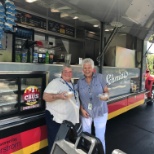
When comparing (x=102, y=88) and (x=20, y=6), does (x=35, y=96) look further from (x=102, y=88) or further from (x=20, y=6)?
(x=20, y=6)

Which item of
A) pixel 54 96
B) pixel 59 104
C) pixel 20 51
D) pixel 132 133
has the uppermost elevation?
pixel 20 51

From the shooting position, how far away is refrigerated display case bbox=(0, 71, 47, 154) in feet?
7.57

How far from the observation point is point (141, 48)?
5859 millimetres

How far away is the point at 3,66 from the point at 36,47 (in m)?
0.98

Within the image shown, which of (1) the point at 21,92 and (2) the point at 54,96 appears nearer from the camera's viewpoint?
(2) the point at 54,96

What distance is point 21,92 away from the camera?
2578 mm

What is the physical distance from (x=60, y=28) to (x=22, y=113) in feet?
9.57

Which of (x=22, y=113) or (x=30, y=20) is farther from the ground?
(x=30, y=20)

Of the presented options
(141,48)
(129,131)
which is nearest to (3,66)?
(129,131)

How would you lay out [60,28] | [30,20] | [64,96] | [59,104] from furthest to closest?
[60,28], [30,20], [59,104], [64,96]

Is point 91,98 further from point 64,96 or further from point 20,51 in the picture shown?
point 20,51

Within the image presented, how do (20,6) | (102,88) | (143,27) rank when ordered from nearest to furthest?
(102,88) → (20,6) → (143,27)

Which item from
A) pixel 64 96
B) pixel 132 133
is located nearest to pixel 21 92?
pixel 64 96

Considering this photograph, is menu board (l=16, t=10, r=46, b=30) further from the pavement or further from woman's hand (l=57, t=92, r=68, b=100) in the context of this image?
the pavement
